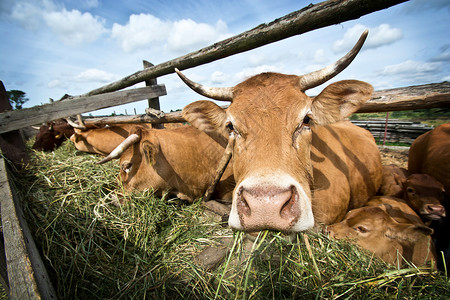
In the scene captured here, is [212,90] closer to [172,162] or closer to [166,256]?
[172,162]

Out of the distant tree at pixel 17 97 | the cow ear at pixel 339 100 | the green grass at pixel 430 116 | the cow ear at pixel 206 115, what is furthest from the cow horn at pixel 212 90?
the distant tree at pixel 17 97

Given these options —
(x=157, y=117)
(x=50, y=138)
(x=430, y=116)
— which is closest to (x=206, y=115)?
(x=157, y=117)

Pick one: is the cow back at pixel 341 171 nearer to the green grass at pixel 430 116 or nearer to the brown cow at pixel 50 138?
the green grass at pixel 430 116

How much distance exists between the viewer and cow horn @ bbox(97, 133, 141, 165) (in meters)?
3.02

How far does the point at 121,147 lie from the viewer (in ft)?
10.0

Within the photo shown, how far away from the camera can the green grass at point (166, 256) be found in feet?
5.24

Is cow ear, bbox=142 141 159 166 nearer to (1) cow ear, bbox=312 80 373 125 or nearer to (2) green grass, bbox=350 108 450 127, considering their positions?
(1) cow ear, bbox=312 80 373 125

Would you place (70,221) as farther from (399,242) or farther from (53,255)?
(399,242)

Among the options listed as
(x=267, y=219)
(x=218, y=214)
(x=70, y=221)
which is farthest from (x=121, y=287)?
(x=267, y=219)

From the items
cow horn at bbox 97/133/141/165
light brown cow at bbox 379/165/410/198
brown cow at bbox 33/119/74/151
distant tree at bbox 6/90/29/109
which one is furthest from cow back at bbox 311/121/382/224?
distant tree at bbox 6/90/29/109

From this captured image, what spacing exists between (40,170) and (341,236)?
429 cm

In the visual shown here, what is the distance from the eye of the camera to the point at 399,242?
7.30ft

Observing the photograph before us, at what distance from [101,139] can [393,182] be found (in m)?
6.45

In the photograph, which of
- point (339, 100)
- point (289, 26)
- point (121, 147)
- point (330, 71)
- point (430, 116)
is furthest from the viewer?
point (430, 116)
